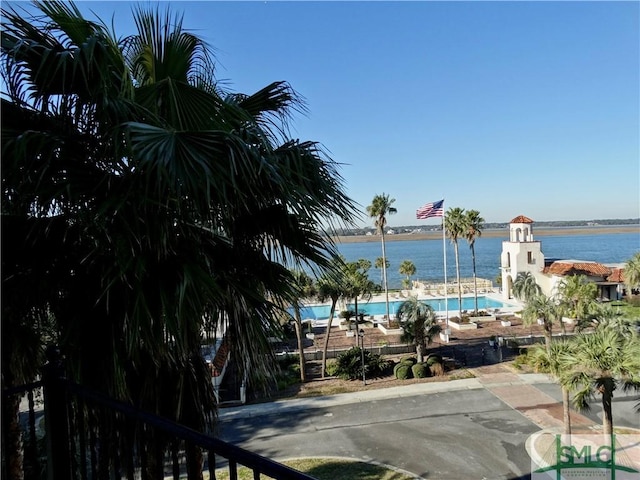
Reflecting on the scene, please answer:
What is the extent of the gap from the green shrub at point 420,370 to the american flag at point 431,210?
10903 millimetres

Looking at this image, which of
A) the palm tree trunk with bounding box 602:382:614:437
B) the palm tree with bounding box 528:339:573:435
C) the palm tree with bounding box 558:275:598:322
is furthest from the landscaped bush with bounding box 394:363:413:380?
the palm tree with bounding box 558:275:598:322

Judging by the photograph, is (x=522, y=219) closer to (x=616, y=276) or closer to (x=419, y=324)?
(x=616, y=276)

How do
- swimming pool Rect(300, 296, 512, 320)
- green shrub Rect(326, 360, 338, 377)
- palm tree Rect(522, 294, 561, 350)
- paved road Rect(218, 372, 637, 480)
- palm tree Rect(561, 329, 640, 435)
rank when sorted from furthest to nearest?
swimming pool Rect(300, 296, 512, 320) → palm tree Rect(522, 294, 561, 350) → green shrub Rect(326, 360, 338, 377) → paved road Rect(218, 372, 637, 480) → palm tree Rect(561, 329, 640, 435)

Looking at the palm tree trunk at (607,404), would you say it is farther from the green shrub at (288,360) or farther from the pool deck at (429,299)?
the pool deck at (429,299)

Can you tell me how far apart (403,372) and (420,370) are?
78 centimetres

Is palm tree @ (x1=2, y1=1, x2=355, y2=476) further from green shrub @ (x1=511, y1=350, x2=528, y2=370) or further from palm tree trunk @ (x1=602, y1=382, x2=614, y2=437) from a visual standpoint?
green shrub @ (x1=511, y1=350, x2=528, y2=370)

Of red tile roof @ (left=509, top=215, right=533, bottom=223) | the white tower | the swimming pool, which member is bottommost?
the swimming pool

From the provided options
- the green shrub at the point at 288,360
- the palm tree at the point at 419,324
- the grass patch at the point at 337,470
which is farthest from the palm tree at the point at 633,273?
the grass patch at the point at 337,470

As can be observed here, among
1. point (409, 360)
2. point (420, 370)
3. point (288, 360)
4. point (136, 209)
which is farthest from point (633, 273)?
point (136, 209)

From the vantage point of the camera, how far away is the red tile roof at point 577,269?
3694cm

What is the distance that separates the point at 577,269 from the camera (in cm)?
3703

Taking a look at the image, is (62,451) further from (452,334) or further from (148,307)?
(452,334)

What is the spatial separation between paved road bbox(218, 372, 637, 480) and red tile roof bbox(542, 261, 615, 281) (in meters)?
20.9

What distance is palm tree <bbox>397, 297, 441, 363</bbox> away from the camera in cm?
2195
